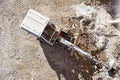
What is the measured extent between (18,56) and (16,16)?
1.21 metres

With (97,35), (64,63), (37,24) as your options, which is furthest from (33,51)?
(97,35)

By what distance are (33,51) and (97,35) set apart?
1.97 m

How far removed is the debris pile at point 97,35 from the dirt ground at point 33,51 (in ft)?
0.96

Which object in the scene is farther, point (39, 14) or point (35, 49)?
point (35, 49)

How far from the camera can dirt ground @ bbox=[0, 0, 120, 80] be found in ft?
40.3

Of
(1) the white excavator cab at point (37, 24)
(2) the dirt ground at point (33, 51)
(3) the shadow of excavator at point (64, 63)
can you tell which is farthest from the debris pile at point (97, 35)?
(1) the white excavator cab at point (37, 24)

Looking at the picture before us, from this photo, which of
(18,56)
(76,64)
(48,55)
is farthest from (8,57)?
(76,64)

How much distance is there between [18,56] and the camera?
40.7 feet

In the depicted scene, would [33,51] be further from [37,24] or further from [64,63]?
[37,24]

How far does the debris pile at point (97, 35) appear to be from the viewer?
476 inches

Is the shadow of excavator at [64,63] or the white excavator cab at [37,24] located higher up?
the white excavator cab at [37,24]

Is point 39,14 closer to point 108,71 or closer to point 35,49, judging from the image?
point 35,49

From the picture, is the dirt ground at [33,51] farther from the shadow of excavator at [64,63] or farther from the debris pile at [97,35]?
the debris pile at [97,35]

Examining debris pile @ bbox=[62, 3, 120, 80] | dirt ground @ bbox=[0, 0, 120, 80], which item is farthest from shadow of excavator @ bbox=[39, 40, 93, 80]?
debris pile @ bbox=[62, 3, 120, 80]
